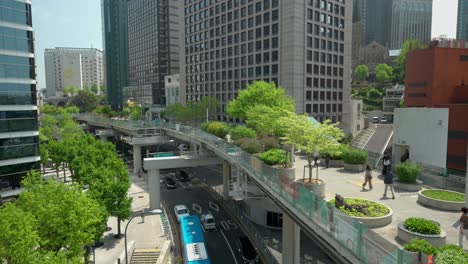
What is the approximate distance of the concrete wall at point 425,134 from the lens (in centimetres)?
3244

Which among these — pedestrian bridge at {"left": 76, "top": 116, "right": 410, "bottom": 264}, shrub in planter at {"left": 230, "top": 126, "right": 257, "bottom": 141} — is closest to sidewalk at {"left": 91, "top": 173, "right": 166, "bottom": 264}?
pedestrian bridge at {"left": 76, "top": 116, "right": 410, "bottom": 264}

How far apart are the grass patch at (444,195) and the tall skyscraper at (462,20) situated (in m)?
193

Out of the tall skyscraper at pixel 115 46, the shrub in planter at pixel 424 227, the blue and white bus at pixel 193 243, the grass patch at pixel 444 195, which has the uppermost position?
the tall skyscraper at pixel 115 46

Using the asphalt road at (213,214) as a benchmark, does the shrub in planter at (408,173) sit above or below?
above

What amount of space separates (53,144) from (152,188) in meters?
21.3

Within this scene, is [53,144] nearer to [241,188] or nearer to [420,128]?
[241,188]

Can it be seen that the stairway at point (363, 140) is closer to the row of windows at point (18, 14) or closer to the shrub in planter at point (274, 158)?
the shrub in planter at point (274, 158)

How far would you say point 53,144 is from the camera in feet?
171

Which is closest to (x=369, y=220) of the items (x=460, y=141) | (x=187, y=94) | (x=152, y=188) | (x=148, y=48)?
(x=460, y=141)

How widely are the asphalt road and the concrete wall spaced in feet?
63.0

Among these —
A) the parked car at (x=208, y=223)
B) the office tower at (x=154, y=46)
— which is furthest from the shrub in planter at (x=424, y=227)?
the office tower at (x=154, y=46)

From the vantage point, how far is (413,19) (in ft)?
620

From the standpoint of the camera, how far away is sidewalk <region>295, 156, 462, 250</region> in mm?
15721

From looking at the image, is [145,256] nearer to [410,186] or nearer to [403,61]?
[410,186]
